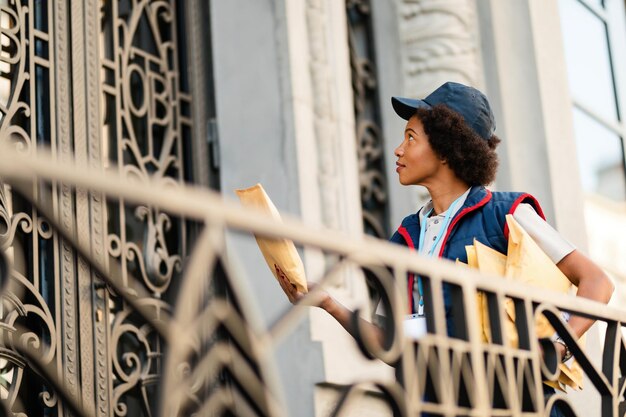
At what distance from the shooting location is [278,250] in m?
2.36

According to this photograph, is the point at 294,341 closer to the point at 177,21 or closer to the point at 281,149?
the point at 281,149

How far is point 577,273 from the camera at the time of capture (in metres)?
2.74

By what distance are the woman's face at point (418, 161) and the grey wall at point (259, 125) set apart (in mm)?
1393

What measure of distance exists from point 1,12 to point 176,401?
2538 millimetres

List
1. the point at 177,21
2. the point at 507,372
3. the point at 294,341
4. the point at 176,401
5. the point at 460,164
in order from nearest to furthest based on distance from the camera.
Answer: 1. the point at 176,401
2. the point at 507,372
3. the point at 460,164
4. the point at 294,341
5. the point at 177,21

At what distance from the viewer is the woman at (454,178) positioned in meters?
2.84

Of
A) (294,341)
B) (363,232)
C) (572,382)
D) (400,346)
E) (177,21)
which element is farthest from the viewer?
(363,232)

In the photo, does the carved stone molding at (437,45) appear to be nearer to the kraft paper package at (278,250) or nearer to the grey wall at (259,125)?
the grey wall at (259,125)

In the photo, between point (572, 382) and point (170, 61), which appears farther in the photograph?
point (170, 61)

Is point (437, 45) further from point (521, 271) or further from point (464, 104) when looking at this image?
point (521, 271)

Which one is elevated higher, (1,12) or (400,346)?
(1,12)

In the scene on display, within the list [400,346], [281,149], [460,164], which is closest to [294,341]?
[281,149]

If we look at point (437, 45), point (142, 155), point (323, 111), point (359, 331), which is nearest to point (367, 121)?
point (437, 45)

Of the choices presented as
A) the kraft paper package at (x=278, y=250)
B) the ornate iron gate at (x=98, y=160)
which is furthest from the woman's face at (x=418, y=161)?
the ornate iron gate at (x=98, y=160)
